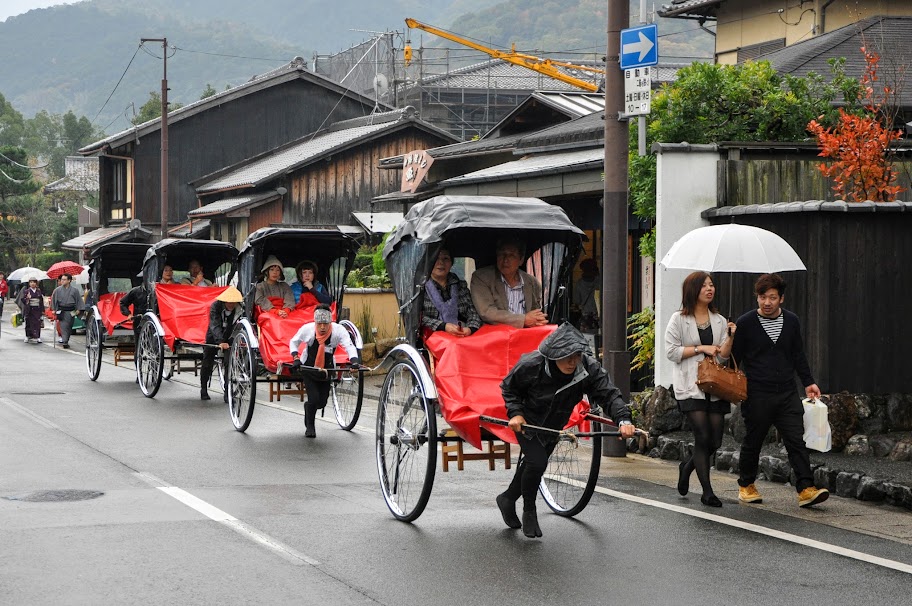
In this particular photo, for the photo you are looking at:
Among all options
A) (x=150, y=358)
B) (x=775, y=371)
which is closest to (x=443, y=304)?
(x=775, y=371)

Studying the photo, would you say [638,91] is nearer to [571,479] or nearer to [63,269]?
[571,479]

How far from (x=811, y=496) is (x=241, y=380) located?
7084 mm

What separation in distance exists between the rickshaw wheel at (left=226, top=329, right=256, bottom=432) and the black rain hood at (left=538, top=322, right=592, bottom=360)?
20.9 feet

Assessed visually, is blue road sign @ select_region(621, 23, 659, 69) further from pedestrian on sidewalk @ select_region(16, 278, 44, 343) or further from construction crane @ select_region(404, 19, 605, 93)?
construction crane @ select_region(404, 19, 605, 93)

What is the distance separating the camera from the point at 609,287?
39.2ft

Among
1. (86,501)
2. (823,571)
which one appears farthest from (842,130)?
(86,501)

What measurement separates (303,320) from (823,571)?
8596 millimetres

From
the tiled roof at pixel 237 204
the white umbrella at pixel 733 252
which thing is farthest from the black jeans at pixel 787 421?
the tiled roof at pixel 237 204

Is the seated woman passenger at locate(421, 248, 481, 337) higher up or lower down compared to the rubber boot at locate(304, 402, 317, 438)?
higher up

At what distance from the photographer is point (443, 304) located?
900cm

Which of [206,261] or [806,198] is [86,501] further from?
[206,261]

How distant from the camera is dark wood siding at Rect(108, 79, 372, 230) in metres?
47.0

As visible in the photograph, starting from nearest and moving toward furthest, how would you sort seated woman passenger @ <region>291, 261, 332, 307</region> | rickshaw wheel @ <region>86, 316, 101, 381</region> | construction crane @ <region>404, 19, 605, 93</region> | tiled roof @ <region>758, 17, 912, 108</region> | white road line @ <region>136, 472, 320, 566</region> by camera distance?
1. white road line @ <region>136, 472, 320, 566</region>
2. seated woman passenger @ <region>291, 261, 332, 307</region>
3. tiled roof @ <region>758, 17, 912, 108</region>
4. rickshaw wheel @ <region>86, 316, 101, 381</region>
5. construction crane @ <region>404, 19, 605, 93</region>

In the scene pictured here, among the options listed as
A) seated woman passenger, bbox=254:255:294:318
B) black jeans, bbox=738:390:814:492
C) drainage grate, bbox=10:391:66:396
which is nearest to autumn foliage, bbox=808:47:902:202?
black jeans, bbox=738:390:814:492
